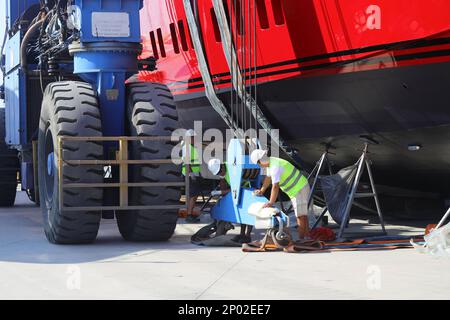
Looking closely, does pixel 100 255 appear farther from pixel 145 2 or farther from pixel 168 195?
Result: pixel 145 2

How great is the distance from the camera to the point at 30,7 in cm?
1748

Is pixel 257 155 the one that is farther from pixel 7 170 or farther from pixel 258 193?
pixel 7 170

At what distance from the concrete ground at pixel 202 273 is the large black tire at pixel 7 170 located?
655cm

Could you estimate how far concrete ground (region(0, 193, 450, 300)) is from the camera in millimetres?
8180

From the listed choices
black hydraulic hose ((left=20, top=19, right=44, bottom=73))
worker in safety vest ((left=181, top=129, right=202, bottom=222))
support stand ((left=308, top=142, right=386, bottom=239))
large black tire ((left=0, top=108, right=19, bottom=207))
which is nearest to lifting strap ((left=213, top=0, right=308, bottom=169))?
A: support stand ((left=308, top=142, right=386, bottom=239))

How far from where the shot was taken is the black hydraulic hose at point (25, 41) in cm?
1544

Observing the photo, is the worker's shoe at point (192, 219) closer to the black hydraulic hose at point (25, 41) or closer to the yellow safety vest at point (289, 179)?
the black hydraulic hose at point (25, 41)

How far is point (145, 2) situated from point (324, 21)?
21.3 ft

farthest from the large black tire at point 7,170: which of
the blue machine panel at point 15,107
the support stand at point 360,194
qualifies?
the support stand at point 360,194

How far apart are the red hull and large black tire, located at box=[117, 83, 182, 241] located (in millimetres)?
1747

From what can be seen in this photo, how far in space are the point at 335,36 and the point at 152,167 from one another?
270cm
